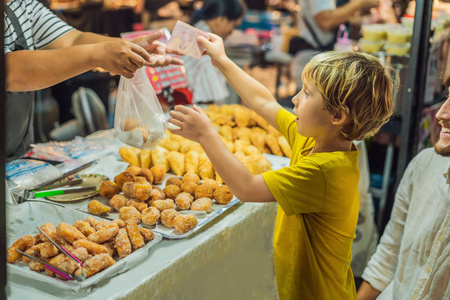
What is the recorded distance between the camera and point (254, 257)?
6.56ft

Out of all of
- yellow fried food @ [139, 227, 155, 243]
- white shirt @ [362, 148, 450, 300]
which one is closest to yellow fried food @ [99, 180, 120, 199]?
yellow fried food @ [139, 227, 155, 243]

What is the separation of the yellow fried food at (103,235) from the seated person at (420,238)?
118 centimetres

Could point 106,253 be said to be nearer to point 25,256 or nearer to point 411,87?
point 25,256

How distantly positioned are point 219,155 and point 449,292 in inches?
40.0

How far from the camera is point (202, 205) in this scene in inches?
71.3

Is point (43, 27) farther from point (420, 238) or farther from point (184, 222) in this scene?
point (420, 238)

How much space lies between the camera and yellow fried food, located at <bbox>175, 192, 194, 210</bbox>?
1.81 metres

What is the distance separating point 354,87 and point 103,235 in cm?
90

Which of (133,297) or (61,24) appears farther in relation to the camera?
(61,24)

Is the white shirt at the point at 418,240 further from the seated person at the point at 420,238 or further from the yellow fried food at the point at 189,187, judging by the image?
the yellow fried food at the point at 189,187

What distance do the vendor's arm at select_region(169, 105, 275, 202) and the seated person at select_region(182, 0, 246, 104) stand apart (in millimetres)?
1948

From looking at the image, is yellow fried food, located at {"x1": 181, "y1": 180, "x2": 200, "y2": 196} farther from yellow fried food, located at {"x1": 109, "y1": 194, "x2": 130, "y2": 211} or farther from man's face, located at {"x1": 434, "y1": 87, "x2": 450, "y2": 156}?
man's face, located at {"x1": 434, "y1": 87, "x2": 450, "y2": 156}

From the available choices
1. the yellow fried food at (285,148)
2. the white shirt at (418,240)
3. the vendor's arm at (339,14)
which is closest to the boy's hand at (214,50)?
the yellow fried food at (285,148)

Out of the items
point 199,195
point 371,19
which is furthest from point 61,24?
point 371,19
